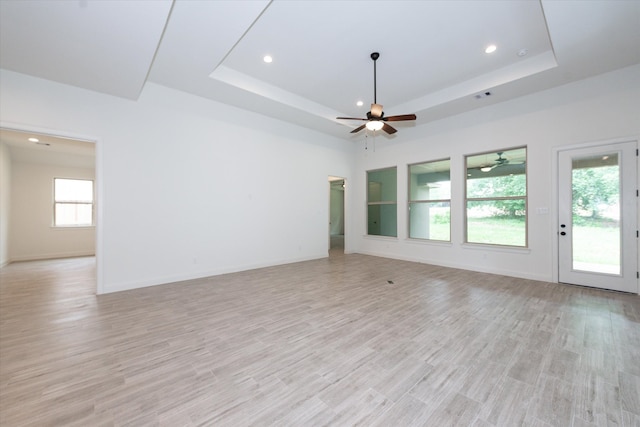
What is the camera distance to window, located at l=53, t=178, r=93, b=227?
740cm

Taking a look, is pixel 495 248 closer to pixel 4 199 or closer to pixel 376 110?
pixel 376 110

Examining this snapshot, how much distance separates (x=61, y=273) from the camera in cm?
541

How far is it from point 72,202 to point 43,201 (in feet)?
2.04

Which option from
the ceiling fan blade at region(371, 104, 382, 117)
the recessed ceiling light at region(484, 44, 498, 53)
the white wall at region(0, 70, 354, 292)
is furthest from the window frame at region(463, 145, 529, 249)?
the white wall at region(0, 70, 354, 292)

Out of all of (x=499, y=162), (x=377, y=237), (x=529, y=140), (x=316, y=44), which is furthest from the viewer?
(x=377, y=237)

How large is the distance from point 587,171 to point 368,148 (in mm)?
4779

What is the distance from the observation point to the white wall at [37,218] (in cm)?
672

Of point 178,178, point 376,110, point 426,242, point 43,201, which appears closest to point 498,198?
point 426,242

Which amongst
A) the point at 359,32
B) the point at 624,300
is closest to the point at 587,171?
the point at 624,300

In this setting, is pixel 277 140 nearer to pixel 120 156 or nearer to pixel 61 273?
pixel 120 156

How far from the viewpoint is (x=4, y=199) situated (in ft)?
20.4

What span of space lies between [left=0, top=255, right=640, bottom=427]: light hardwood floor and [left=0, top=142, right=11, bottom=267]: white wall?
3.47 metres

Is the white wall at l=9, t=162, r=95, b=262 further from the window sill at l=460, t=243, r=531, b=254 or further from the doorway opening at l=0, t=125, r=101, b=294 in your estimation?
the window sill at l=460, t=243, r=531, b=254

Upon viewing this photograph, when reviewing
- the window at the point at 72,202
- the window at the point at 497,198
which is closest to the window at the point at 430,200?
the window at the point at 497,198
